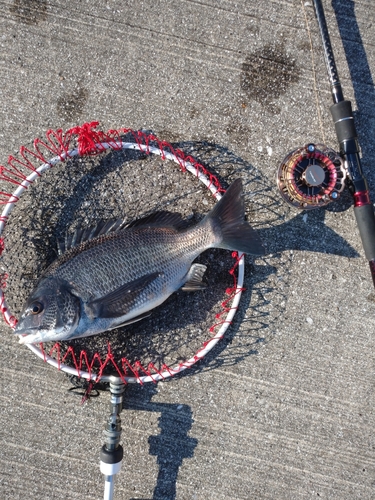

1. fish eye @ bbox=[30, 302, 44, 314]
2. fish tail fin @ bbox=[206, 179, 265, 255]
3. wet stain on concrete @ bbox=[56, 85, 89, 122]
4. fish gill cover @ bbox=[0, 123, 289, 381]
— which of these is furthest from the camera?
Answer: wet stain on concrete @ bbox=[56, 85, 89, 122]

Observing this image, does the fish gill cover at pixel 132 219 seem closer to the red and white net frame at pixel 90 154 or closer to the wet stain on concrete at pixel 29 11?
the red and white net frame at pixel 90 154

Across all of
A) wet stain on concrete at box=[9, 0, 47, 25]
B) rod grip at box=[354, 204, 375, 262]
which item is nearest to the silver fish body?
rod grip at box=[354, 204, 375, 262]

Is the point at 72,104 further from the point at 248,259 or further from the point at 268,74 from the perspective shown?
the point at 248,259

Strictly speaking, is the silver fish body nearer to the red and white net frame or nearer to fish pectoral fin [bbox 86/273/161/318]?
fish pectoral fin [bbox 86/273/161/318]

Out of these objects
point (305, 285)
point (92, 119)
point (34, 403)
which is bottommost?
point (34, 403)

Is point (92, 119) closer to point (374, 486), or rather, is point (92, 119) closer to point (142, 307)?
point (142, 307)

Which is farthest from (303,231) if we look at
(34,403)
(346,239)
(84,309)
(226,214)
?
(34,403)

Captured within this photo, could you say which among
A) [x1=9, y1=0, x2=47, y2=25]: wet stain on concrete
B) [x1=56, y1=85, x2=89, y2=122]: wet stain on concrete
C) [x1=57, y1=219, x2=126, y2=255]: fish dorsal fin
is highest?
[x1=9, y1=0, x2=47, y2=25]: wet stain on concrete

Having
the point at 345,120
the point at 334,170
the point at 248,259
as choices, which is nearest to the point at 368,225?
the point at 334,170
